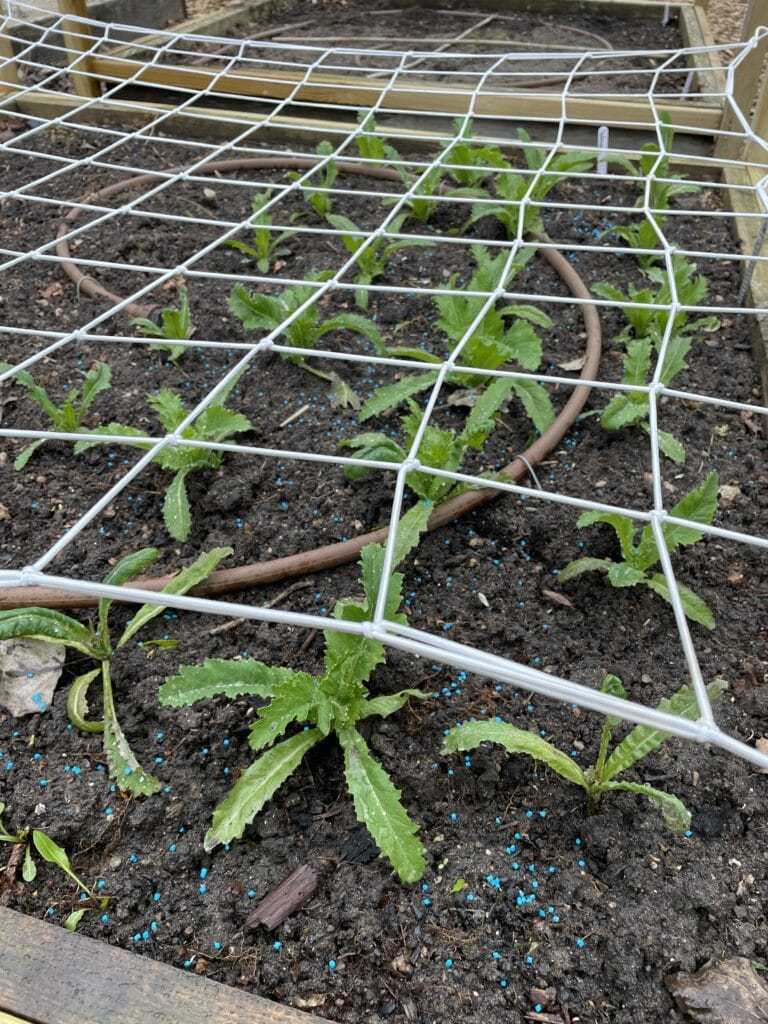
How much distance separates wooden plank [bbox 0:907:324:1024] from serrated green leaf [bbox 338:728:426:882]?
0.67 feet

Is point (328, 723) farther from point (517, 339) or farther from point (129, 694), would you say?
point (517, 339)

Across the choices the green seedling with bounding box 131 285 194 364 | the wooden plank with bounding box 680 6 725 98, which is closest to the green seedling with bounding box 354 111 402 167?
the green seedling with bounding box 131 285 194 364

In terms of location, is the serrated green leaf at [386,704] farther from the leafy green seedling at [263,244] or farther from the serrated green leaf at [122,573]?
the leafy green seedling at [263,244]

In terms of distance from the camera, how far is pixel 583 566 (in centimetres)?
141

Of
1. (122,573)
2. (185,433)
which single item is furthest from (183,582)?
(185,433)

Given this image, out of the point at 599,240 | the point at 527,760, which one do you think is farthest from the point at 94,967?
the point at 599,240

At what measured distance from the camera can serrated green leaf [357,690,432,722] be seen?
1.18 meters

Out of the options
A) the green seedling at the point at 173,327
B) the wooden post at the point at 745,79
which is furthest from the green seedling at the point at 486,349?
the wooden post at the point at 745,79

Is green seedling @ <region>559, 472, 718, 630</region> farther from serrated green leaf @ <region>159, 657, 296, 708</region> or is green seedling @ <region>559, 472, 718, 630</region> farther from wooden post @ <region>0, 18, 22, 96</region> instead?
wooden post @ <region>0, 18, 22, 96</region>

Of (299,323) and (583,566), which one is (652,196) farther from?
(583,566)

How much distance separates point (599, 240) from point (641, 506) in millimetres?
1186

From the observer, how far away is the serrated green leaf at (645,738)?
1.05 metres

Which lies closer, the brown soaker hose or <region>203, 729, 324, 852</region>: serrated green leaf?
<region>203, 729, 324, 852</region>: serrated green leaf

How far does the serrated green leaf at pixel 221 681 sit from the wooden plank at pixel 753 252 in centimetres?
113
